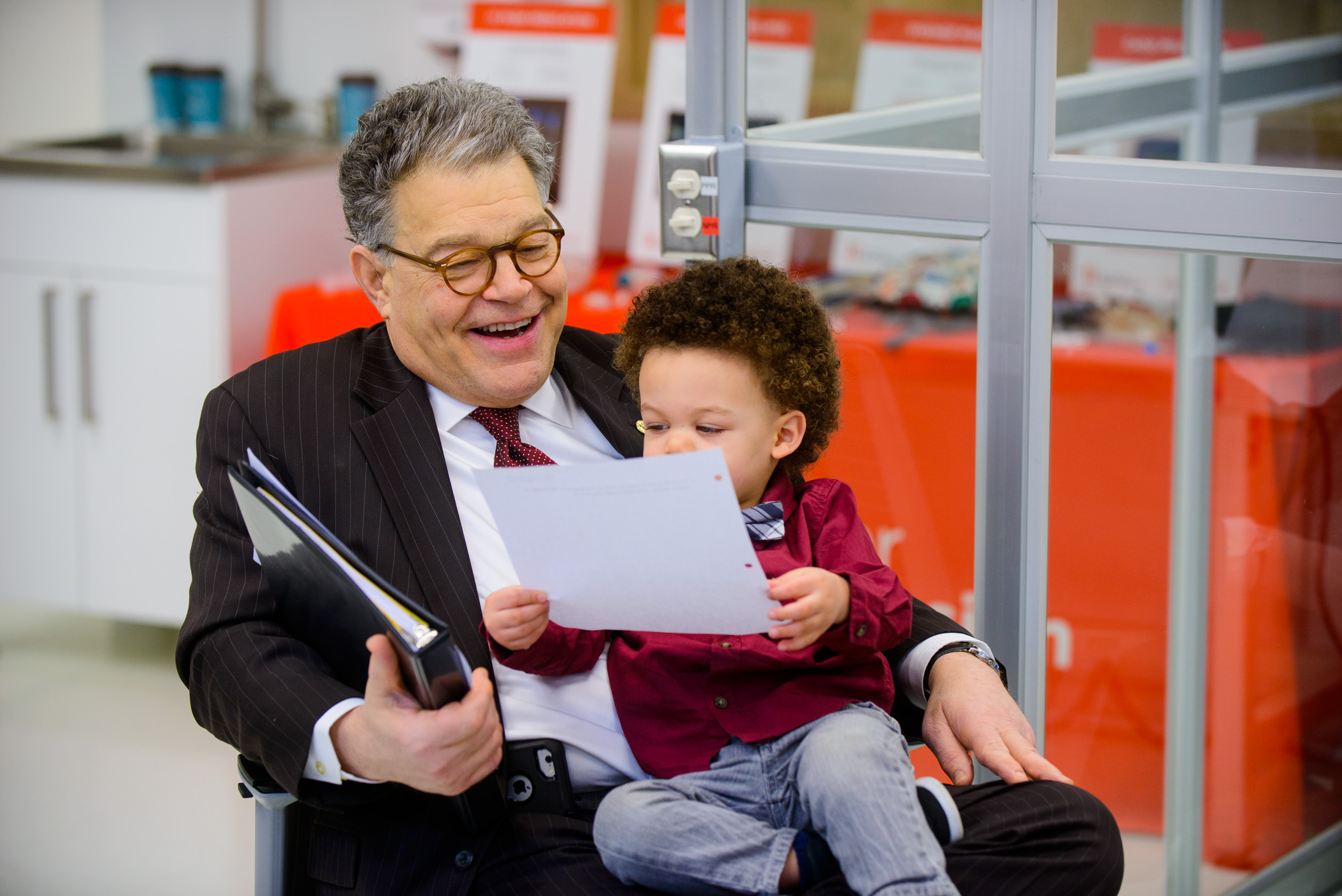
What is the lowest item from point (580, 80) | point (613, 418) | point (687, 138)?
point (613, 418)

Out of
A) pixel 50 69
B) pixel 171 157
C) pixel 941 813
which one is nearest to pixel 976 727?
pixel 941 813

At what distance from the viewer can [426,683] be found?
3.96ft

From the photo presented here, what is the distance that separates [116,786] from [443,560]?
1.84 meters

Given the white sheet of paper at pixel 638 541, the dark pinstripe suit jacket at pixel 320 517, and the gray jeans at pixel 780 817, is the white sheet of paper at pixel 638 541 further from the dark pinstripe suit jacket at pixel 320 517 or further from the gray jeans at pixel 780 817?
the dark pinstripe suit jacket at pixel 320 517

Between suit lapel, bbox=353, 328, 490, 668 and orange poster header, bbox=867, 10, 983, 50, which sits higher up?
orange poster header, bbox=867, 10, 983, 50

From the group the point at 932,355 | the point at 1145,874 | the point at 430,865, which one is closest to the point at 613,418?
the point at 430,865

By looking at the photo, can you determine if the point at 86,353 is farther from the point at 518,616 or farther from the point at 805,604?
the point at 805,604

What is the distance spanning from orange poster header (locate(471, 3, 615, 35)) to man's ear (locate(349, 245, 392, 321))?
205 centimetres

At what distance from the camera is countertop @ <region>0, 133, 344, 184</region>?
3281mm

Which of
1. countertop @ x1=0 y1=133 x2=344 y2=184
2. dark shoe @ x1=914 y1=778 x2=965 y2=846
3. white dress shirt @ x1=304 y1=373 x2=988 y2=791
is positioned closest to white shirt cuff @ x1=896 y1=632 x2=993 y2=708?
white dress shirt @ x1=304 y1=373 x2=988 y2=791

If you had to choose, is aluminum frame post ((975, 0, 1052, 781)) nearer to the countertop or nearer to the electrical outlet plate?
the electrical outlet plate

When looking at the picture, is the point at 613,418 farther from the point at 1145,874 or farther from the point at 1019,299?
the point at 1145,874

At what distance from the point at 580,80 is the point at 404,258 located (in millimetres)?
2072

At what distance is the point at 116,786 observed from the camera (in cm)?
295
